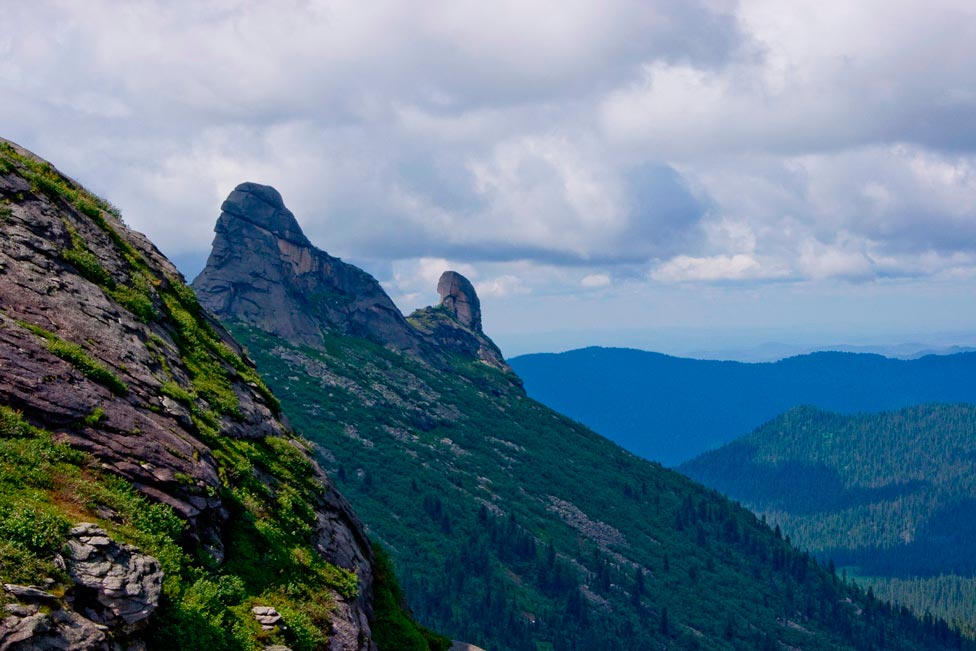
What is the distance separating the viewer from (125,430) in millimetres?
23906

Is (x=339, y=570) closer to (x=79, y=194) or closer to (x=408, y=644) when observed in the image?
(x=408, y=644)

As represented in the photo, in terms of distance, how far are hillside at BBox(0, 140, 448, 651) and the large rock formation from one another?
2.4 inches

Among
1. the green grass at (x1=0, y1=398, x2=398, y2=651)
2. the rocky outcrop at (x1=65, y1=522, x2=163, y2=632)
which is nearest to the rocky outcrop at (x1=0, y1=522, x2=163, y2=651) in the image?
the rocky outcrop at (x1=65, y1=522, x2=163, y2=632)

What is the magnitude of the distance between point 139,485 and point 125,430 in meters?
2.15

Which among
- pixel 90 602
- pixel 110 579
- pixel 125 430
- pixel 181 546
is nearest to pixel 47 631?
pixel 90 602

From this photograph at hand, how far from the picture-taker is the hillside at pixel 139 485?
59.2 feet

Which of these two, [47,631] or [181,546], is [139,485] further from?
[47,631]

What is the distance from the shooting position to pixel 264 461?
1188 inches

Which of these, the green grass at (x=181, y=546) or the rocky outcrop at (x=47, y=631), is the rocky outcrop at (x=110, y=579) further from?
the rocky outcrop at (x=47, y=631)

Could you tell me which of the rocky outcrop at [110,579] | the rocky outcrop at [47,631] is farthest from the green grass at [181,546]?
the rocky outcrop at [47,631]

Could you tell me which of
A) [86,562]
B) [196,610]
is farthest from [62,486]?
[196,610]

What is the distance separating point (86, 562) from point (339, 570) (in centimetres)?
1087

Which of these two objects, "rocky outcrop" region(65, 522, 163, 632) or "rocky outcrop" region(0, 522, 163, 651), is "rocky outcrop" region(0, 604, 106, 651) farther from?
"rocky outcrop" region(65, 522, 163, 632)

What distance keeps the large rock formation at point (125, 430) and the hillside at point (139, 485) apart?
62 millimetres
